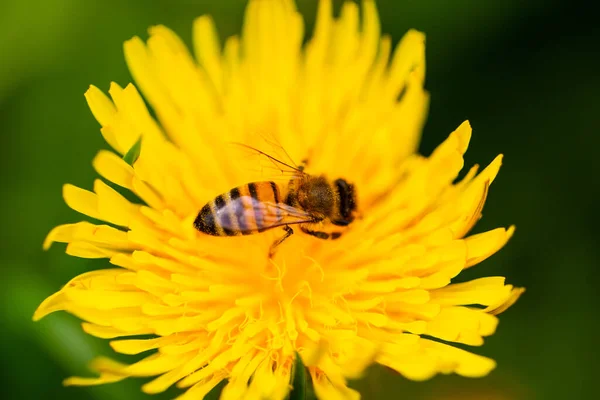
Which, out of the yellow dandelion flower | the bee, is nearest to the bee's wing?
the bee

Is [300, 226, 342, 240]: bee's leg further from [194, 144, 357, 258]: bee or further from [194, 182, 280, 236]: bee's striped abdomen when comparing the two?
[194, 182, 280, 236]: bee's striped abdomen

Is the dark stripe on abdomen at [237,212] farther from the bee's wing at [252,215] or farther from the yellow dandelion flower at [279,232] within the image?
the yellow dandelion flower at [279,232]

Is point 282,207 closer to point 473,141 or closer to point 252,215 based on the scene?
point 252,215

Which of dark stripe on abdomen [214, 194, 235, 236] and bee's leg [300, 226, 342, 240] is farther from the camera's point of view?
bee's leg [300, 226, 342, 240]

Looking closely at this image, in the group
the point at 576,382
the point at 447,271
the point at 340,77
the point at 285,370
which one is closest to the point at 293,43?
the point at 340,77

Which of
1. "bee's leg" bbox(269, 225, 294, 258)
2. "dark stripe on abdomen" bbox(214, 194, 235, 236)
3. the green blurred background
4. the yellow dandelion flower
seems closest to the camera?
the yellow dandelion flower

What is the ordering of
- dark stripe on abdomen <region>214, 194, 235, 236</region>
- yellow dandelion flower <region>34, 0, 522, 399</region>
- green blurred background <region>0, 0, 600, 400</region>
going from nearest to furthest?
yellow dandelion flower <region>34, 0, 522, 399</region> → dark stripe on abdomen <region>214, 194, 235, 236</region> → green blurred background <region>0, 0, 600, 400</region>

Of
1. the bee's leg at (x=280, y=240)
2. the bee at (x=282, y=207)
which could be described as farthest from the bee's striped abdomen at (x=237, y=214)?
the bee's leg at (x=280, y=240)

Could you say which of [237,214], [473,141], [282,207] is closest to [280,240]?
[282,207]
